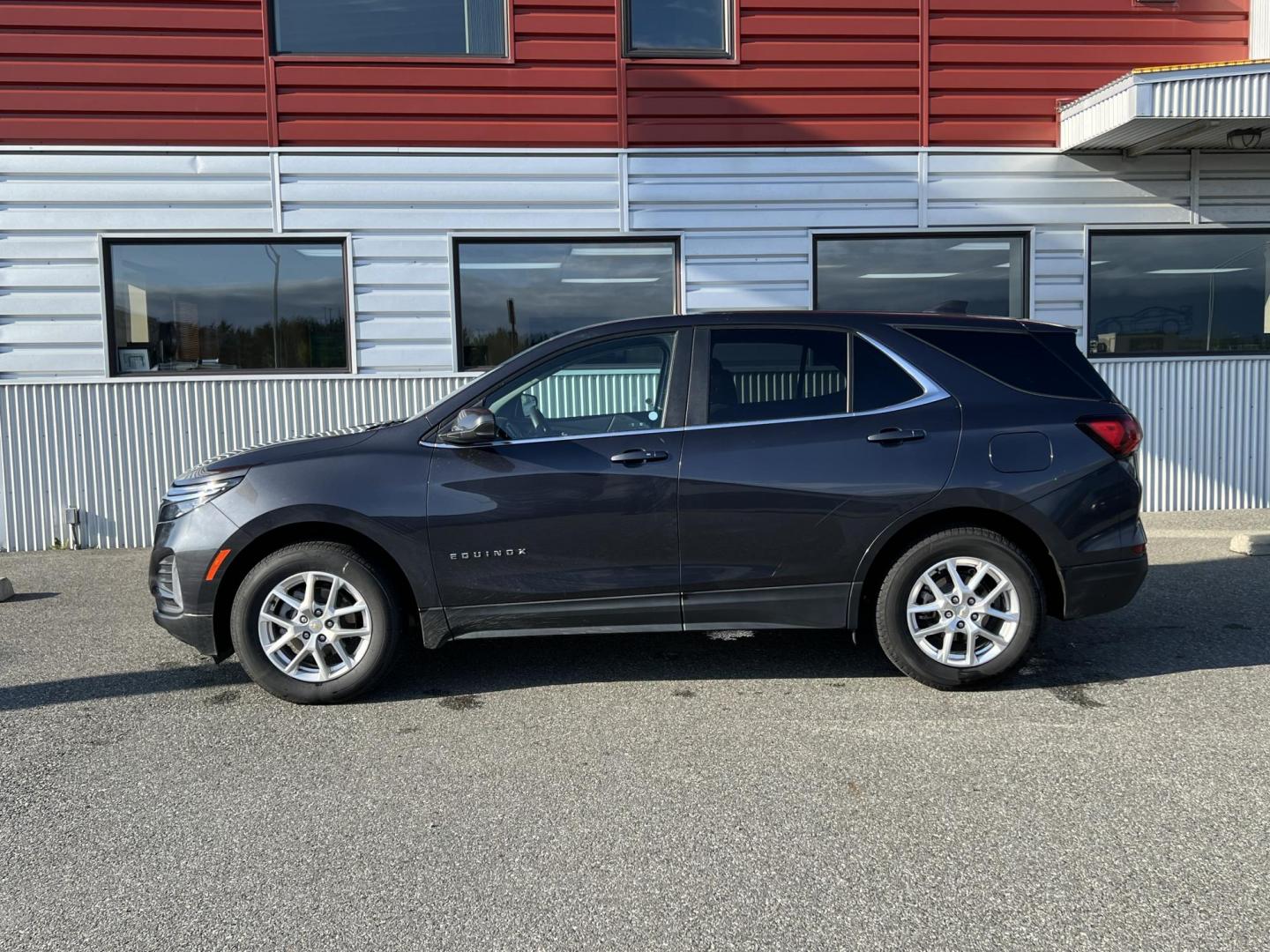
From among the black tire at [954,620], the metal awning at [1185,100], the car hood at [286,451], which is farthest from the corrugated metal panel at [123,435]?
the metal awning at [1185,100]

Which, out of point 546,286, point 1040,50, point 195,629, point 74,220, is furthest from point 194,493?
point 1040,50

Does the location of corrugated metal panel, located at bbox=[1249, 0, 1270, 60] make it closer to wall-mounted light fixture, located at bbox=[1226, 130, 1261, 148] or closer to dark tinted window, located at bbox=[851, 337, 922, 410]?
wall-mounted light fixture, located at bbox=[1226, 130, 1261, 148]

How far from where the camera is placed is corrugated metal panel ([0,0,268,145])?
8297 millimetres

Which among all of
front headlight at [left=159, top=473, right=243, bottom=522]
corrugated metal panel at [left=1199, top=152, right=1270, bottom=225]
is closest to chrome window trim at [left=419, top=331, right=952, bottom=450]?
front headlight at [left=159, top=473, right=243, bottom=522]

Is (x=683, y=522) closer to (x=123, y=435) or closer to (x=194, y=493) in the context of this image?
(x=194, y=493)

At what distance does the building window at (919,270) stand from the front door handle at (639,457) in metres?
5.31

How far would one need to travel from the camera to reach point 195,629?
4.35m

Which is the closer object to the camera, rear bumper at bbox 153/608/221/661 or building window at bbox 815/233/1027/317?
rear bumper at bbox 153/608/221/661

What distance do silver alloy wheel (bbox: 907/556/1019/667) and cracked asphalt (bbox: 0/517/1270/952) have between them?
0.71 ft

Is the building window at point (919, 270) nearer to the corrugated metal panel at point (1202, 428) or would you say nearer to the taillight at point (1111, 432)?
the corrugated metal panel at point (1202, 428)

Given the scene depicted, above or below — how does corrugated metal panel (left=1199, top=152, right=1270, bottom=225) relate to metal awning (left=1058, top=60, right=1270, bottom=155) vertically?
below

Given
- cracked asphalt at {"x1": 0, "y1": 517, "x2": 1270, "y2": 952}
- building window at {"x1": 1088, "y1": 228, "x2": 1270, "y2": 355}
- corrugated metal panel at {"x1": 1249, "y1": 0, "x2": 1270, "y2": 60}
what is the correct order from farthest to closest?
building window at {"x1": 1088, "y1": 228, "x2": 1270, "y2": 355}
corrugated metal panel at {"x1": 1249, "y1": 0, "x2": 1270, "y2": 60}
cracked asphalt at {"x1": 0, "y1": 517, "x2": 1270, "y2": 952}

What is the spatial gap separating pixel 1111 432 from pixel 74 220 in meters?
8.50

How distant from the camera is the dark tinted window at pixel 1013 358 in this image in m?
4.50
